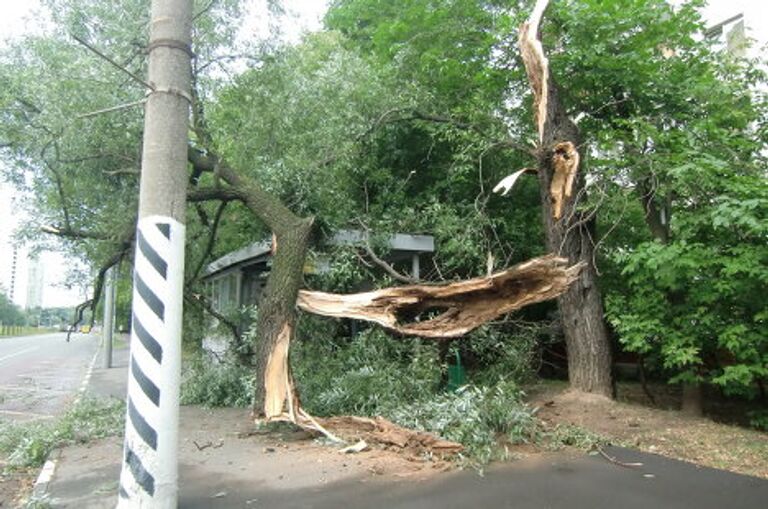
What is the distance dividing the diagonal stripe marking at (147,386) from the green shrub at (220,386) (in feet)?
16.3

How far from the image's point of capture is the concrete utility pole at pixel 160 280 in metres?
3.87

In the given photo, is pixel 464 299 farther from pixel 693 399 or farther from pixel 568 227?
pixel 693 399

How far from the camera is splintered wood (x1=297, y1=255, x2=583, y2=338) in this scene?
636 centimetres

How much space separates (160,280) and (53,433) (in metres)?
4.10

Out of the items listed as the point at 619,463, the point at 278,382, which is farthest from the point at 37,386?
the point at 619,463

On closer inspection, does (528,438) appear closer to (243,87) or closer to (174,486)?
(174,486)

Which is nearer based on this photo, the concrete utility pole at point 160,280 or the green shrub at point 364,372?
the concrete utility pole at point 160,280

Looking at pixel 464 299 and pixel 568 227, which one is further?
pixel 568 227

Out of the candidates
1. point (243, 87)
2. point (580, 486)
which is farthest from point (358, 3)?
point (580, 486)

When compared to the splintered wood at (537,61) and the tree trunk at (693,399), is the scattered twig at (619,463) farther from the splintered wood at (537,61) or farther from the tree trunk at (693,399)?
the splintered wood at (537,61)

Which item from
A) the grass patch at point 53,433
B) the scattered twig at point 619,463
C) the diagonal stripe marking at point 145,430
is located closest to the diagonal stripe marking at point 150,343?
the diagonal stripe marking at point 145,430

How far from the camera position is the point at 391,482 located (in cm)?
504

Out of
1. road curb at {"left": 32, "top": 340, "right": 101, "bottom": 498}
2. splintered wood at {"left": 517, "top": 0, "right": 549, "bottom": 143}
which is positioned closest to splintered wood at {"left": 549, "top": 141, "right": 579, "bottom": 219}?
splintered wood at {"left": 517, "top": 0, "right": 549, "bottom": 143}

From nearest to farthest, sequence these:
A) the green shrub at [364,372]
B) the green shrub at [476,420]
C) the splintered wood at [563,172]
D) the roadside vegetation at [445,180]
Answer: the green shrub at [476,420]
the roadside vegetation at [445,180]
the green shrub at [364,372]
the splintered wood at [563,172]
